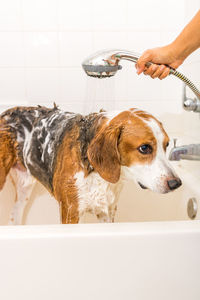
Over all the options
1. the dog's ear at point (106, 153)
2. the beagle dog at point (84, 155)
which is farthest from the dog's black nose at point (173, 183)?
the dog's ear at point (106, 153)

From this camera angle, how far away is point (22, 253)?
610mm

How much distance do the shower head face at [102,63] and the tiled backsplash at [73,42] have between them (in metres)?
0.50

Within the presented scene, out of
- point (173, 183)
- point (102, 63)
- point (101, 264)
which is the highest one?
point (102, 63)

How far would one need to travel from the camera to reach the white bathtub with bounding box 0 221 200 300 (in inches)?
24.0

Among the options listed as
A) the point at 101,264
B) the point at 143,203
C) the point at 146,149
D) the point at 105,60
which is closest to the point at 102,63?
the point at 105,60

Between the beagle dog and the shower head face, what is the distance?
0.43ft

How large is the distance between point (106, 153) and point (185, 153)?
223 millimetres

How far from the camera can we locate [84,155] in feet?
2.64

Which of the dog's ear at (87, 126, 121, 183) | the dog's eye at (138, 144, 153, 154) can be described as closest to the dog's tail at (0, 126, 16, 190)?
the dog's ear at (87, 126, 121, 183)

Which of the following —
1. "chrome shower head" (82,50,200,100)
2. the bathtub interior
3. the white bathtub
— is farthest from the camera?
the bathtub interior

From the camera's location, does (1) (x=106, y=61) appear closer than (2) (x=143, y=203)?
Yes

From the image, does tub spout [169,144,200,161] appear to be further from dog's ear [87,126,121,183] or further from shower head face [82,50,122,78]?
shower head face [82,50,122,78]

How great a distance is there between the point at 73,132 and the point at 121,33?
61cm

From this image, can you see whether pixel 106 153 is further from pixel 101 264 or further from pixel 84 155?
pixel 101 264
